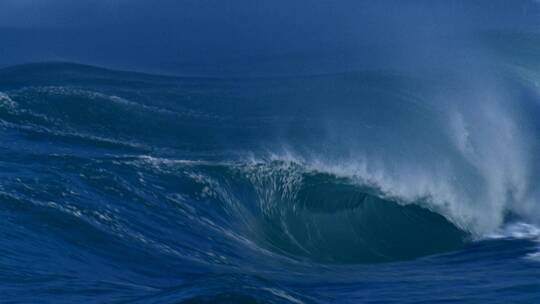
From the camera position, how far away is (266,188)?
14484mm

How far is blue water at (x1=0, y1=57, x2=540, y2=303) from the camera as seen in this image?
34.6 feet

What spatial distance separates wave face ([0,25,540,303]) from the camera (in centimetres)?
1062

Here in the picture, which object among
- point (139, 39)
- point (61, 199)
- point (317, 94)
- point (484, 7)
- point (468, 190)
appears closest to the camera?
point (61, 199)

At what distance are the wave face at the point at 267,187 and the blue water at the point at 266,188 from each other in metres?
0.04

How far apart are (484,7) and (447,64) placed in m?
6.14

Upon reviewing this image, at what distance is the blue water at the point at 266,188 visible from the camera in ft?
34.6

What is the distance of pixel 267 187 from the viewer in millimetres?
14523

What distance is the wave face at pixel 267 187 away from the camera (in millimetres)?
10625

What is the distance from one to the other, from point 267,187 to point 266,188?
0.04 m

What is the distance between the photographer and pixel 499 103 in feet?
66.2

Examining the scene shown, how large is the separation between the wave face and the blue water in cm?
4

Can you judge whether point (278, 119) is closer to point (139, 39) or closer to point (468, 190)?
point (468, 190)

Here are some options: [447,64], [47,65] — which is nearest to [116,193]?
[47,65]

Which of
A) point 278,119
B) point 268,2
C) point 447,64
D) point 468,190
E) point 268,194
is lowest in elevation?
point 268,194
